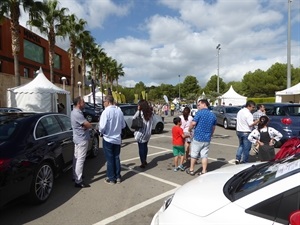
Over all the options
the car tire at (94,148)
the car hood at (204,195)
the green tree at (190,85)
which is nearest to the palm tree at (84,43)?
the car tire at (94,148)

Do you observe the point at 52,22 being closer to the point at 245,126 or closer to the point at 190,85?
the point at 245,126

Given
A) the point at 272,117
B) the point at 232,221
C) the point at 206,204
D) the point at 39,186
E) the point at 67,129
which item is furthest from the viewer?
the point at 272,117

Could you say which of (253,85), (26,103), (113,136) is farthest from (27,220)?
(253,85)

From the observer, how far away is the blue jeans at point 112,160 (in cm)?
534

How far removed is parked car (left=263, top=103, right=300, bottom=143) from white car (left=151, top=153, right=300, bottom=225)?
7499mm

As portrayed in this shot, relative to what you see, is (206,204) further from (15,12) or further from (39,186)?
(15,12)

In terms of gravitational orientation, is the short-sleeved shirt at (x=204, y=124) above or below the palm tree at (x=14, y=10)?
below

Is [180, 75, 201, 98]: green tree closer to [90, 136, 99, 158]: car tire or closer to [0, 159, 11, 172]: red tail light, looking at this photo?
[90, 136, 99, 158]: car tire

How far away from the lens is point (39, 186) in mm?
4266

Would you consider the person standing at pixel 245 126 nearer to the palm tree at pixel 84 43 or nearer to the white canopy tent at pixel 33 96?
the white canopy tent at pixel 33 96

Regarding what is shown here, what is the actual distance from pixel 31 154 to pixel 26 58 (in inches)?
1129

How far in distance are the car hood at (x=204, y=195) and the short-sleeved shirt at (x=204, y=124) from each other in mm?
2421

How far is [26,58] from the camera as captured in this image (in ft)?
96.2

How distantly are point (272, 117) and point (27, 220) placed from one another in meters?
8.96
